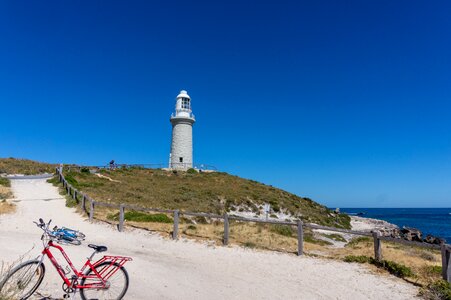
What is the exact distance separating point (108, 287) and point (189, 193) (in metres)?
26.9

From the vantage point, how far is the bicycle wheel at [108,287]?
5504mm

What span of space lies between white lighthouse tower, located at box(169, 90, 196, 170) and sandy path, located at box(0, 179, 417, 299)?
36.9 m

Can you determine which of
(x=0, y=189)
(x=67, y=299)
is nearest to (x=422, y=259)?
(x=67, y=299)

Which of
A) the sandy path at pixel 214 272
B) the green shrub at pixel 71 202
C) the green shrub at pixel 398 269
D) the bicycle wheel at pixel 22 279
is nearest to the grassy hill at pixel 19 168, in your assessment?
the green shrub at pixel 71 202

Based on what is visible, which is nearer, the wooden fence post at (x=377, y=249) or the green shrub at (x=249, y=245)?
the wooden fence post at (x=377, y=249)

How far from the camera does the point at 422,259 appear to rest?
1178cm

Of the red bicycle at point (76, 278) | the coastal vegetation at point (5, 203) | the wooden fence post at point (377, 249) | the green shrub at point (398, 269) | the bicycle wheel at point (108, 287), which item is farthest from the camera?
the coastal vegetation at point (5, 203)

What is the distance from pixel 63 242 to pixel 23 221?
1183cm

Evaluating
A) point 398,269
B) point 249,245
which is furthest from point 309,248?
point 398,269

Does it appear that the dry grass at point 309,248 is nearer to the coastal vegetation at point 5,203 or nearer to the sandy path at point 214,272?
the sandy path at point 214,272

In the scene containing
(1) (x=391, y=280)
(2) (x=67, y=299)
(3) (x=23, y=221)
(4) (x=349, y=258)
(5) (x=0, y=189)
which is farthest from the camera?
(5) (x=0, y=189)

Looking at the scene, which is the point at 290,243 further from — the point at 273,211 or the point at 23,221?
the point at 273,211

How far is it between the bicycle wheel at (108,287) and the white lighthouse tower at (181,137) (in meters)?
44.3

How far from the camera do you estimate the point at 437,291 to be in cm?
716
